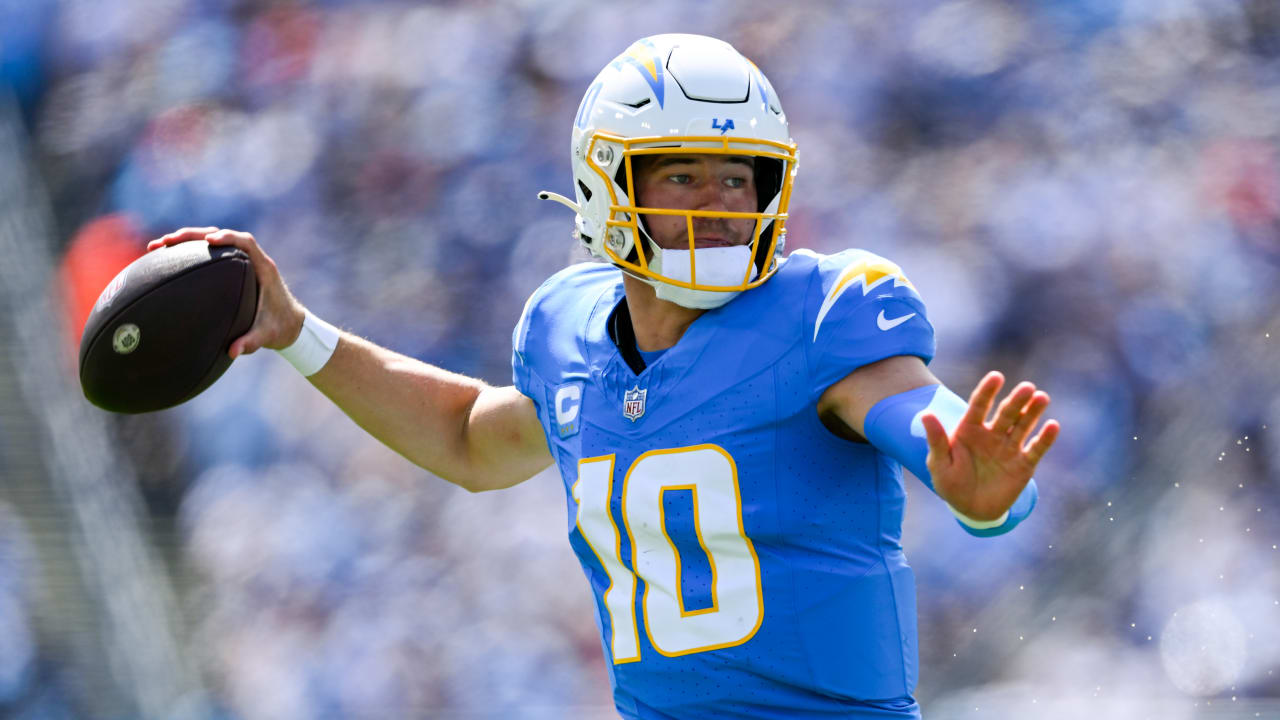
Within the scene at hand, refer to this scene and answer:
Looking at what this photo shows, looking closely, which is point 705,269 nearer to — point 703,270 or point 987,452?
point 703,270

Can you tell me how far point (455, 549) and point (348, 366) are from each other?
150 cm

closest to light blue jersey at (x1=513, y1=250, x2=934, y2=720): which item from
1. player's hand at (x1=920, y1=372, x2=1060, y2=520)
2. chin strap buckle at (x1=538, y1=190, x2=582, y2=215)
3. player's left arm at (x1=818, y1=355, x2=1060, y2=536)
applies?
player's left arm at (x1=818, y1=355, x2=1060, y2=536)

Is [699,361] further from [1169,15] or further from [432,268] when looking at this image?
[1169,15]

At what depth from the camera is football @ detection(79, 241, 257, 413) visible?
187cm

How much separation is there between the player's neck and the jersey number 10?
182 millimetres

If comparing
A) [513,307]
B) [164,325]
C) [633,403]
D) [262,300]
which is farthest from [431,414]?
[513,307]

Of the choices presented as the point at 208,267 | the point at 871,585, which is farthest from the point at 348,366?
the point at 871,585

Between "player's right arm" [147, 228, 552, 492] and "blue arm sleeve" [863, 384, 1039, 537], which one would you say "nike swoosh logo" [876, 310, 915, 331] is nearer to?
"blue arm sleeve" [863, 384, 1039, 537]

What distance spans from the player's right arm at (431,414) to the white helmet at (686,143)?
0.40 m

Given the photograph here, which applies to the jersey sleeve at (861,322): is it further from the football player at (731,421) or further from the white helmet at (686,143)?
the white helmet at (686,143)

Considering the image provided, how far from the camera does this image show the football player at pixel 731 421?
153cm

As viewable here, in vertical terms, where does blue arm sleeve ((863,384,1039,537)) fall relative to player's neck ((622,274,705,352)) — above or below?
above

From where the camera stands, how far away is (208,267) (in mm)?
1883

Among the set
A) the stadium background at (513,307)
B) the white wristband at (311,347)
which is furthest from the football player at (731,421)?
the stadium background at (513,307)
